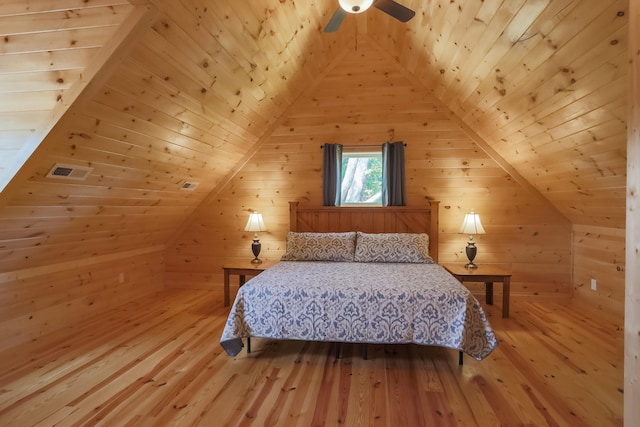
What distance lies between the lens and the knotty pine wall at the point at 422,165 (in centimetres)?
379

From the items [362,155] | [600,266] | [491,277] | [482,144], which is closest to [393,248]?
[491,277]

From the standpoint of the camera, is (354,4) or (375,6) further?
(375,6)

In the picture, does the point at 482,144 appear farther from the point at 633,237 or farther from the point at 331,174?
the point at 633,237

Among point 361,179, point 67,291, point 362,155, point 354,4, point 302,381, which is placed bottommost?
point 302,381

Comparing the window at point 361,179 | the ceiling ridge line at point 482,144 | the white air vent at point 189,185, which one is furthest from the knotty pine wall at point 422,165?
the white air vent at point 189,185

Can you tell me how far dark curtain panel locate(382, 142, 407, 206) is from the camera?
3.84 metres

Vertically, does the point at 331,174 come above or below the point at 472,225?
above

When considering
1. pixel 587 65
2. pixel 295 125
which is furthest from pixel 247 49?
pixel 587 65

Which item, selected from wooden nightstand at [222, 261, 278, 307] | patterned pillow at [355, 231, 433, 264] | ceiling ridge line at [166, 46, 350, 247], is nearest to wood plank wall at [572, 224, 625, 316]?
patterned pillow at [355, 231, 433, 264]

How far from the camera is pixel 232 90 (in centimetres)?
279

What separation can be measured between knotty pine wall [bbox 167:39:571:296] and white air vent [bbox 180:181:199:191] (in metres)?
0.72

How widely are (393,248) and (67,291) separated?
3.26 meters

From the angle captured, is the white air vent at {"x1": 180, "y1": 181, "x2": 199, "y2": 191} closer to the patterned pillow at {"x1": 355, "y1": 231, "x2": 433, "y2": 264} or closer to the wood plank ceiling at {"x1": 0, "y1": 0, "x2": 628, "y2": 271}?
the wood plank ceiling at {"x1": 0, "y1": 0, "x2": 628, "y2": 271}

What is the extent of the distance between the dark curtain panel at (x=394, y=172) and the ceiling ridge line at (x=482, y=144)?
654 mm
